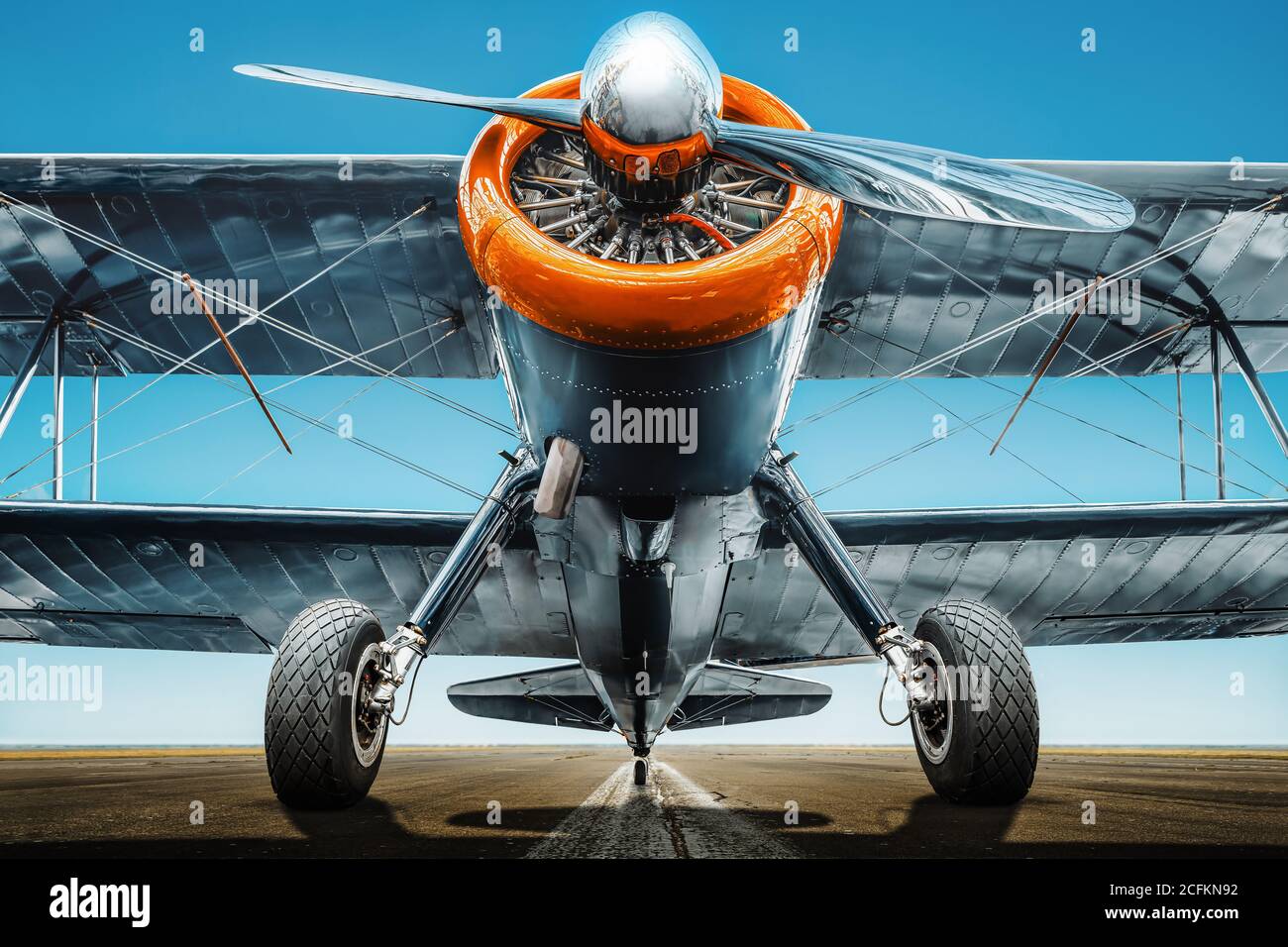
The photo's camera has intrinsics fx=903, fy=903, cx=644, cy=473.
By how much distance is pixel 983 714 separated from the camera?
111 inches

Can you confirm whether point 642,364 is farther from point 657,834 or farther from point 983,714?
point 983,714

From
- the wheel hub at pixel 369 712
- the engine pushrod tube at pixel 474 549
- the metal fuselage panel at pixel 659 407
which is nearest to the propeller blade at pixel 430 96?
the metal fuselage panel at pixel 659 407

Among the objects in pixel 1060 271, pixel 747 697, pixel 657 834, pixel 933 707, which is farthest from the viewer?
pixel 747 697

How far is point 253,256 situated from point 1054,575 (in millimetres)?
4906

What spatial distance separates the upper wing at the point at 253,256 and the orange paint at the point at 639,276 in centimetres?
172

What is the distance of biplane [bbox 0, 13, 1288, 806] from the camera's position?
258 cm

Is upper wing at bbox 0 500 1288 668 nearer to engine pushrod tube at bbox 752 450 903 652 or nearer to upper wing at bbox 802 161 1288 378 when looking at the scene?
engine pushrod tube at bbox 752 450 903 652

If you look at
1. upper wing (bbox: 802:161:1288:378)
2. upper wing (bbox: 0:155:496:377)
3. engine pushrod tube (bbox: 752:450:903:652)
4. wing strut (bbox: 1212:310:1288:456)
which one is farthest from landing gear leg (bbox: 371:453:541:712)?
wing strut (bbox: 1212:310:1288:456)

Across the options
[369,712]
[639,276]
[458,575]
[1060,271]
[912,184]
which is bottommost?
[369,712]

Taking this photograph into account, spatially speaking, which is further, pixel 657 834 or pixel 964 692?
pixel 964 692

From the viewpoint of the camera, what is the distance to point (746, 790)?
5629 mm

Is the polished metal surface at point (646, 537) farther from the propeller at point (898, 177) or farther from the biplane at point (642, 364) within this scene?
the propeller at point (898, 177)

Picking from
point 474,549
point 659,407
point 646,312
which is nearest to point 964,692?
Result: point 659,407
